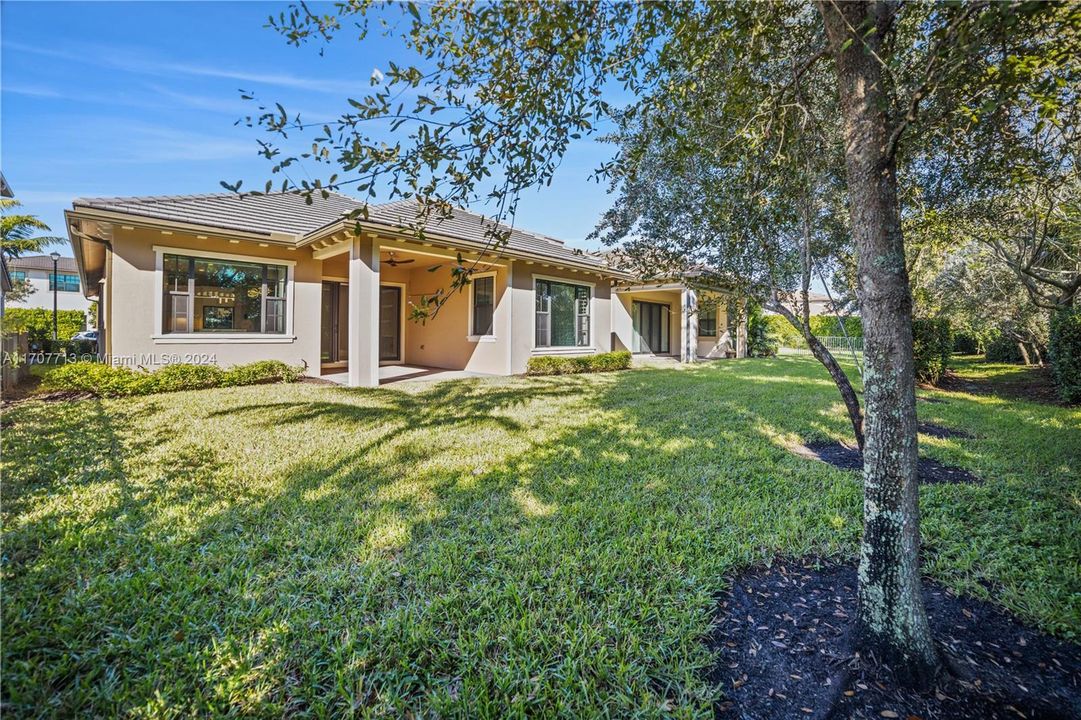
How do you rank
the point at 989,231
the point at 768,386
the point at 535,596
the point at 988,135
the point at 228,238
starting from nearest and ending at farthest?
1. the point at 535,596
2. the point at 988,135
3. the point at 989,231
4. the point at 228,238
5. the point at 768,386

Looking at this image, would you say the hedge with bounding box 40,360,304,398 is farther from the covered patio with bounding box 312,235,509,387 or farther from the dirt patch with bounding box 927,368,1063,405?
the dirt patch with bounding box 927,368,1063,405

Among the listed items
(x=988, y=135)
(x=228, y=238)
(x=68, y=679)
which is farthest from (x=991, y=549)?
(x=228, y=238)

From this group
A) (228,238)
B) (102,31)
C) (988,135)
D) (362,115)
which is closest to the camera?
(362,115)

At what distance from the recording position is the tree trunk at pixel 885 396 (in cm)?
203

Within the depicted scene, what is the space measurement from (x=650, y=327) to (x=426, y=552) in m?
18.5

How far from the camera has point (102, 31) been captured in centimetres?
351

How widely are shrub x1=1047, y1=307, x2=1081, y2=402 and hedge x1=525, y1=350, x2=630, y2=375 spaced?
32.1 feet

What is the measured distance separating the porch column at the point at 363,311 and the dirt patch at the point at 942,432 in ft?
32.9

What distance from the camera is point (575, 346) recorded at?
14.9 m

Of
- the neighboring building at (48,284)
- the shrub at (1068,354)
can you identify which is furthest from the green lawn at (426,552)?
the neighboring building at (48,284)

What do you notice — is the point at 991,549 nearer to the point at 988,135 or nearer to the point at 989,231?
the point at 988,135

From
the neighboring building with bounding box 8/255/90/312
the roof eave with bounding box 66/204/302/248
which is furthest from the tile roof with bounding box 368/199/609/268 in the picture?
the neighboring building with bounding box 8/255/90/312

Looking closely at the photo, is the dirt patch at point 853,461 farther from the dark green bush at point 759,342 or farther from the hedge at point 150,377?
the dark green bush at point 759,342

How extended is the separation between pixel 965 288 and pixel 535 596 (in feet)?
60.5
